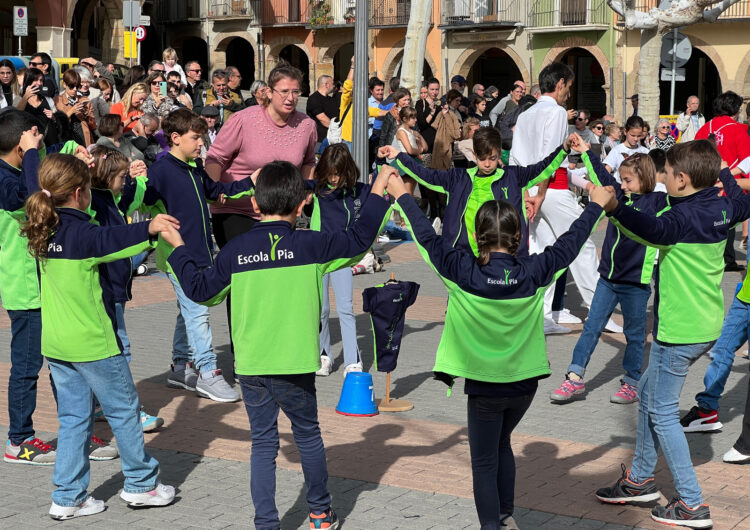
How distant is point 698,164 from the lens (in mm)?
5566

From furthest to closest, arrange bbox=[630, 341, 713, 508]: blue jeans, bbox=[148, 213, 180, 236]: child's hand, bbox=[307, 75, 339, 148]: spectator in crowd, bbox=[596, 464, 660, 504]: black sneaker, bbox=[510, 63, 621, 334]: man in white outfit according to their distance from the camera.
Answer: bbox=[307, 75, 339, 148]: spectator in crowd, bbox=[510, 63, 621, 334]: man in white outfit, bbox=[596, 464, 660, 504]: black sneaker, bbox=[630, 341, 713, 508]: blue jeans, bbox=[148, 213, 180, 236]: child's hand

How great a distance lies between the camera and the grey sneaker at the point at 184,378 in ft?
26.2

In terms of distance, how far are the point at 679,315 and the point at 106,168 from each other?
3.05m

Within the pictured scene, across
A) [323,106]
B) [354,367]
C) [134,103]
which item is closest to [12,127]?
[354,367]

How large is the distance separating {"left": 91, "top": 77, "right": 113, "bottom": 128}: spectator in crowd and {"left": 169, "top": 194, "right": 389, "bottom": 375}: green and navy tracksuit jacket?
9.42 meters

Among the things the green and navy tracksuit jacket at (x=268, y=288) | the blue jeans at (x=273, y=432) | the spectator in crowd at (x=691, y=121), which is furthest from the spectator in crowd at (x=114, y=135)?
the spectator in crowd at (x=691, y=121)

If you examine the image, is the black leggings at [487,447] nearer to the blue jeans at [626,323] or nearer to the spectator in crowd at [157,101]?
the blue jeans at [626,323]

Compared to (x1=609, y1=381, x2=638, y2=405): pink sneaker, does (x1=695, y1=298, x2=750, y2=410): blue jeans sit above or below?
above

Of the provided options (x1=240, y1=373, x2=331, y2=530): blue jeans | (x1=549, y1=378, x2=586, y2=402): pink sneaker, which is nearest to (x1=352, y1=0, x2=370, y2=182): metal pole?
(x1=549, y1=378, x2=586, y2=402): pink sneaker

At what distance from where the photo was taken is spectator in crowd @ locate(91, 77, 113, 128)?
14498 millimetres

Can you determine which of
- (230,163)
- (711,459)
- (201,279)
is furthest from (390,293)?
(201,279)

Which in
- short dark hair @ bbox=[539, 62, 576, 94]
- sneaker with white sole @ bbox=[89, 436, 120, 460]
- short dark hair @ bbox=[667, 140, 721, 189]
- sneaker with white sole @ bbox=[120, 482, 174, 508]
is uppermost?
short dark hair @ bbox=[539, 62, 576, 94]

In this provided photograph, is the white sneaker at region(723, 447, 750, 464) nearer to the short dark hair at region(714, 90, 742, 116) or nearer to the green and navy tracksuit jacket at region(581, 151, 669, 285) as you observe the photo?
the green and navy tracksuit jacket at region(581, 151, 669, 285)

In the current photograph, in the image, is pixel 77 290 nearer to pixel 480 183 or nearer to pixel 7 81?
pixel 480 183
